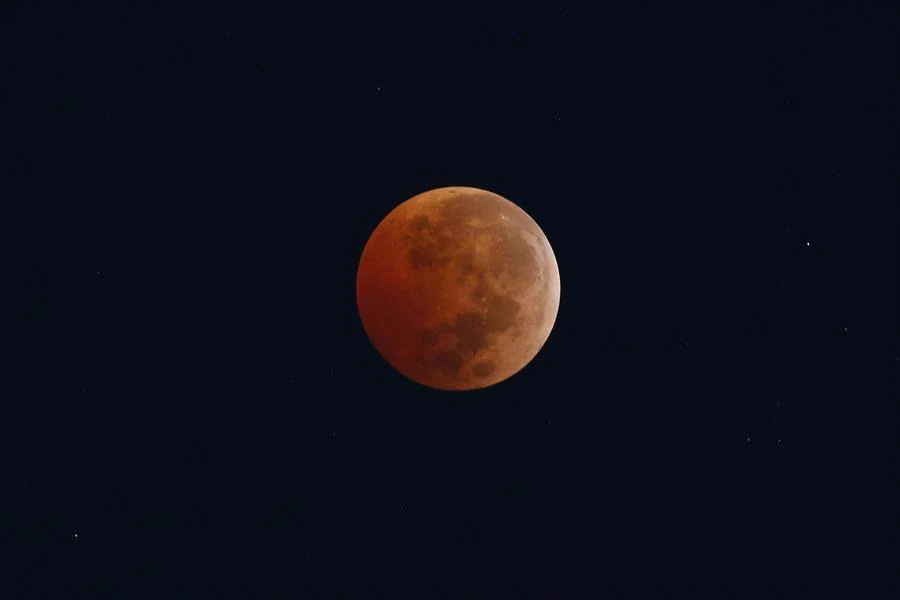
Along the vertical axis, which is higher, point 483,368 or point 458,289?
point 458,289

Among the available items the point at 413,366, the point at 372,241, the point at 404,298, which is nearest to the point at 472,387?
the point at 413,366

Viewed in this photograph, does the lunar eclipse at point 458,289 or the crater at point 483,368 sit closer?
the lunar eclipse at point 458,289

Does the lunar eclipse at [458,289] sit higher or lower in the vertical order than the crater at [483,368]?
higher

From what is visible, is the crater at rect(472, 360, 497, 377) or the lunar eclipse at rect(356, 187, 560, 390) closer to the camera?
the lunar eclipse at rect(356, 187, 560, 390)

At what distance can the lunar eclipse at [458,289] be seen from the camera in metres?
5.12

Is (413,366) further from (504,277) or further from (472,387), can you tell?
(504,277)

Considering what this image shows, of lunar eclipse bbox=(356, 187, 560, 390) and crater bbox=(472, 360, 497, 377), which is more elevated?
lunar eclipse bbox=(356, 187, 560, 390)

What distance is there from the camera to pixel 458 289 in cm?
509

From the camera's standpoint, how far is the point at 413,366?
5.41m

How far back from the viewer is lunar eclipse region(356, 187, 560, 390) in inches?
202

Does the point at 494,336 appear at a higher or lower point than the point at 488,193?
lower

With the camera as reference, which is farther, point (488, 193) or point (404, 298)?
point (488, 193)

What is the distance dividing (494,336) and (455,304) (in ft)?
1.11

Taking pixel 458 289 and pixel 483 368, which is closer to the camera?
pixel 458 289
